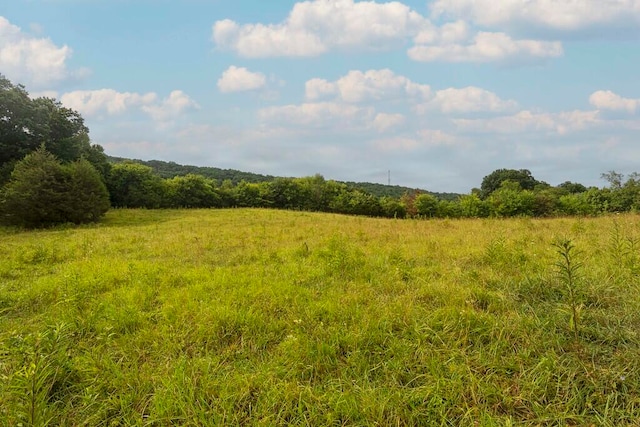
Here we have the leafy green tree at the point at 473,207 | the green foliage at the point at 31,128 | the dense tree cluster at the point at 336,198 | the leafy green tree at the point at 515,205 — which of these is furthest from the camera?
the leafy green tree at the point at 473,207

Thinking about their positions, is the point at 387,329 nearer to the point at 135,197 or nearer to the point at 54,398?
the point at 54,398

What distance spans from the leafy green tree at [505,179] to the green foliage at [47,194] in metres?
66.5

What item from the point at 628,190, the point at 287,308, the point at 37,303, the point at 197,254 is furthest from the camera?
the point at 628,190

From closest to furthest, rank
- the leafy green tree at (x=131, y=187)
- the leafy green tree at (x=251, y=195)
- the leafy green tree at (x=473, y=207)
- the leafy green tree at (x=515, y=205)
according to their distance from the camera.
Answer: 1. the leafy green tree at (x=131, y=187)
2. the leafy green tree at (x=515, y=205)
3. the leafy green tree at (x=473, y=207)
4. the leafy green tree at (x=251, y=195)

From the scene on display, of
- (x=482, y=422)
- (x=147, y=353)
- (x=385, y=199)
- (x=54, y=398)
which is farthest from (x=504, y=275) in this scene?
(x=385, y=199)

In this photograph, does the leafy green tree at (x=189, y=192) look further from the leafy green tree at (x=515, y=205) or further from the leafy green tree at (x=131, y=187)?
the leafy green tree at (x=515, y=205)

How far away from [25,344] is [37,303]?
225 cm

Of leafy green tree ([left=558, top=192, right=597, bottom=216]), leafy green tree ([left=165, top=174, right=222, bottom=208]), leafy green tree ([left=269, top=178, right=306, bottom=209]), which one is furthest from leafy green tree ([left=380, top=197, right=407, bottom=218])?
leafy green tree ([left=165, top=174, right=222, bottom=208])

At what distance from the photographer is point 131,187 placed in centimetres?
3841

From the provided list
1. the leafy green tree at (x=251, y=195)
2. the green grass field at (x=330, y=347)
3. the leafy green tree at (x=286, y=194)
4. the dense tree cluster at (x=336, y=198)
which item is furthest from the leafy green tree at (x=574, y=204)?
the green grass field at (x=330, y=347)

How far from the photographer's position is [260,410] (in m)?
2.77

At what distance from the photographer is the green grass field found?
2709 mm

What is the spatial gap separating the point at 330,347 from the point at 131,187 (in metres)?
41.2

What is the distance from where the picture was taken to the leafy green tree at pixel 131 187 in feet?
125
